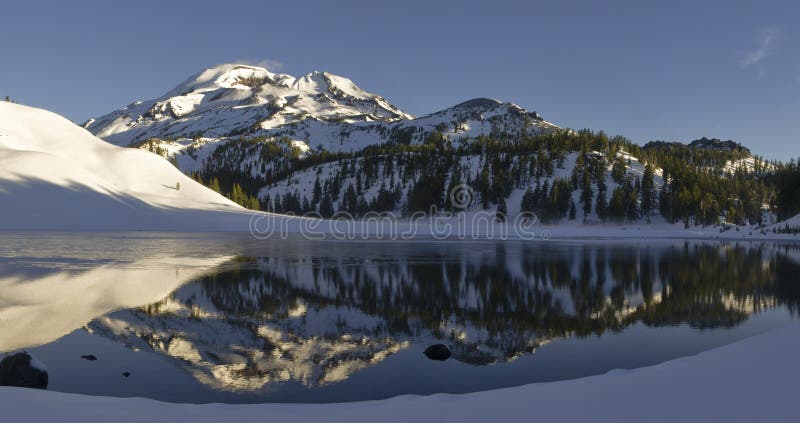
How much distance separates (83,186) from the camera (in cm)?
10862

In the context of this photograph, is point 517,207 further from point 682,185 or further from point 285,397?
point 285,397

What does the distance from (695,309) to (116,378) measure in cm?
2352

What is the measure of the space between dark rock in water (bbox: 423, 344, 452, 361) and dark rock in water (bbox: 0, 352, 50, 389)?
34.1 feet

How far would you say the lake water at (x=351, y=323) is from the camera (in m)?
13.0

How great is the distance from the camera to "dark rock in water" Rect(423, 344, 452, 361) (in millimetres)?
15006

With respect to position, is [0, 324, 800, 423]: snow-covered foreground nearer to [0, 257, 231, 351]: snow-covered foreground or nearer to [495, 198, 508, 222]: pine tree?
[0, 257, 231, 351]: snow-covered foreground

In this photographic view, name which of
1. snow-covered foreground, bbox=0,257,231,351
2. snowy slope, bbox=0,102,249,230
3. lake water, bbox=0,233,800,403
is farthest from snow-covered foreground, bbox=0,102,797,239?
lake water, bbox=0,233,800,403

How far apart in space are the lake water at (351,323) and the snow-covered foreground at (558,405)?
8.96 feet

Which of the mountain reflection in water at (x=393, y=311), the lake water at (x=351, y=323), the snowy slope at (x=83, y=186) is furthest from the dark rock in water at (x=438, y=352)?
the snowy slope at (x=83, y=186)

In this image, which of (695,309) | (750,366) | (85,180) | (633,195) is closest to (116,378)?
(750,366)

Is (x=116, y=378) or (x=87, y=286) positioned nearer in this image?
(x=116, y=378)

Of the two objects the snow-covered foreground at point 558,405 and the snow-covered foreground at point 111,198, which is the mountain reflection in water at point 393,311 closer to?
the snow-covered foreground at point 558,405

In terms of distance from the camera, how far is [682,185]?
155 metres

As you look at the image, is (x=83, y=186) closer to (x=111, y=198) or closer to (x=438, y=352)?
(x=111, y=198)
